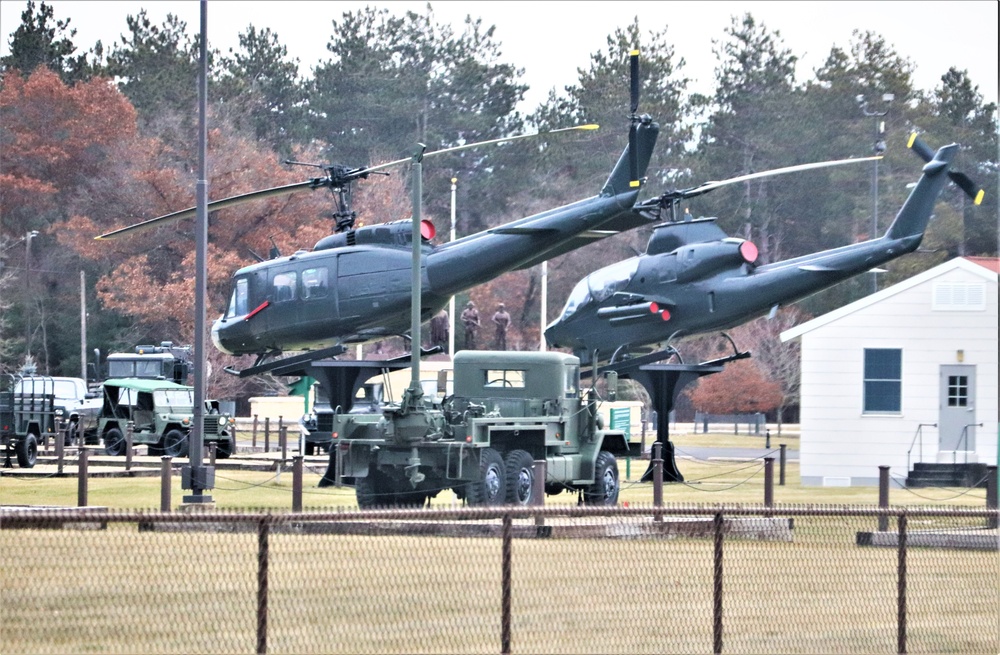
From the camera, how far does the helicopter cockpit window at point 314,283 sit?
→ 29609mm

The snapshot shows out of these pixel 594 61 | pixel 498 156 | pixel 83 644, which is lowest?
pixel 83 644

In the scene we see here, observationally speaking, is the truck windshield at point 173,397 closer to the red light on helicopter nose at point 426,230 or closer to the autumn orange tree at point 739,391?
the red light on helicopter nose at point 426,230

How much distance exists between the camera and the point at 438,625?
9578 millimetres

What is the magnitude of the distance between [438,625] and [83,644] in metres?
2.03

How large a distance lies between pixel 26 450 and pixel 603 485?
13.3 meters

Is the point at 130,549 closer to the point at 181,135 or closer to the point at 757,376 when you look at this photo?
the point at 757,376

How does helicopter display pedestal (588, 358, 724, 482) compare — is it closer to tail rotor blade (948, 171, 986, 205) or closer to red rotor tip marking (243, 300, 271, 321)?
tail rotor blade (948, 171, 986, 205)

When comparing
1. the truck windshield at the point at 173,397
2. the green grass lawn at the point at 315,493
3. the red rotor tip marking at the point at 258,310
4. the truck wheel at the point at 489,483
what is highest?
the red rotor tip marking at the point at 258,310

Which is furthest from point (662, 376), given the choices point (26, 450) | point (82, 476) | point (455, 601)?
point (455, 601)

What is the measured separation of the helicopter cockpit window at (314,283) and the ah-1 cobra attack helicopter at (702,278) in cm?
613

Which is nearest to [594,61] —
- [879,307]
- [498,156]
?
[498,156]

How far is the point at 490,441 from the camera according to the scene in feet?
68.6

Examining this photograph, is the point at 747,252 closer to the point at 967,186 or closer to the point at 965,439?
the point at 967,186

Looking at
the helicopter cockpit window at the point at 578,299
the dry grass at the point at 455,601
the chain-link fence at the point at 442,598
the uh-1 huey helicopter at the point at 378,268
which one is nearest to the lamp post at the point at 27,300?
the helicopter cockpit window at the point at 578,299
